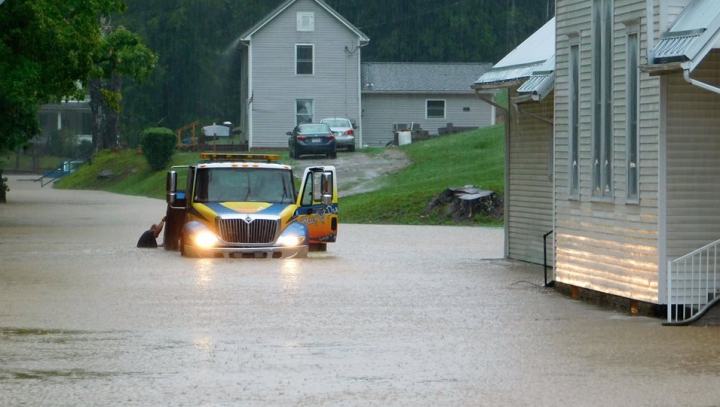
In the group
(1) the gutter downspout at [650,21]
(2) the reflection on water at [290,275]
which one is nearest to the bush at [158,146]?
(2) the reflection on water at [290,275]

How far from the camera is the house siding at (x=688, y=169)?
54.3 ft

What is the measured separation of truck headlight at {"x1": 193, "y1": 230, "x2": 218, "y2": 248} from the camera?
2652 centimetres

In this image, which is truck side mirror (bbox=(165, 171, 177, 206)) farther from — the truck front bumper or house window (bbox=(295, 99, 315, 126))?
house window (bbox=(295, 99, 315, 126))

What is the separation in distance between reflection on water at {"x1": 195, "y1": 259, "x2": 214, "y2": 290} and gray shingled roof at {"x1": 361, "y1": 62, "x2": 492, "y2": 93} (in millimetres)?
48314

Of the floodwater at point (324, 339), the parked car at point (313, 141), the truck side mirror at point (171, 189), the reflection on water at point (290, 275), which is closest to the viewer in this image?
the floodwater at point (324, 339)

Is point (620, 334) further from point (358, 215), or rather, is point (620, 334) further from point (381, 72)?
point (381, 72)

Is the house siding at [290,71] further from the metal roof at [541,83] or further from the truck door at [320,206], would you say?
the metal roof at [541,83]

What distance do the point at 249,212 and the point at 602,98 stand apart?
9.79 meters

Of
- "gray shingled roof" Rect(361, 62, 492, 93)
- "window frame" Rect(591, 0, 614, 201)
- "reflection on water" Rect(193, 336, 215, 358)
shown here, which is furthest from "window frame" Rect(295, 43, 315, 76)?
"reflection on water" Rect(193, 336, 215, 358)

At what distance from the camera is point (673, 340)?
14.4 m

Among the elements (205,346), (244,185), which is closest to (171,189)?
(244,185)

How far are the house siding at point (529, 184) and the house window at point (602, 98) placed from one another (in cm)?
545

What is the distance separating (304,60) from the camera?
7169 centimetres

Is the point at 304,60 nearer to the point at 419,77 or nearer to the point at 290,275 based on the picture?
the point at 419,77
